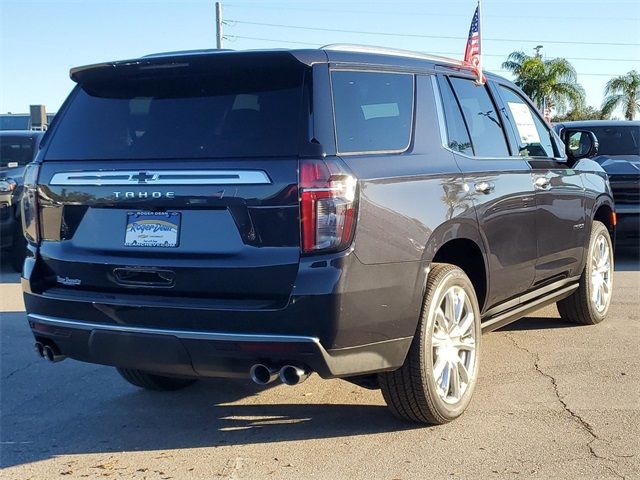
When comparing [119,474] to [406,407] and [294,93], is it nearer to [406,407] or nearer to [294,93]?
[406,407]

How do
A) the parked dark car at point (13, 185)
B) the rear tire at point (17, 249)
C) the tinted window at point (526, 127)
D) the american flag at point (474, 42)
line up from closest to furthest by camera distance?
1. the tinted window at point (526, 127)
2. the american flag at point (474, 42)
3. the parked dark car at point (13, 185)
4. the rear tire at point (17, 249)

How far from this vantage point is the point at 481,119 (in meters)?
5.08

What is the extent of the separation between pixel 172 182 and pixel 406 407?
1713 mm

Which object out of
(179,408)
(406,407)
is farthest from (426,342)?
(179,408)

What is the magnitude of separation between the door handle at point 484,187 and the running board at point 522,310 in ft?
2.77

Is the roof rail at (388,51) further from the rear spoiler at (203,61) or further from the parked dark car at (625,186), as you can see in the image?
the parked dark car at (625,186)

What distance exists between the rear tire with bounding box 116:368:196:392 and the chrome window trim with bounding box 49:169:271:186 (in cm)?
147

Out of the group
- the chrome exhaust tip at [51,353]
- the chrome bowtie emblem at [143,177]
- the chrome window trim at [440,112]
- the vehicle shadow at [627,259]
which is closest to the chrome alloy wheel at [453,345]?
the chrome window trim at [440,112]

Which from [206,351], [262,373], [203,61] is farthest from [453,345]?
[203,61]

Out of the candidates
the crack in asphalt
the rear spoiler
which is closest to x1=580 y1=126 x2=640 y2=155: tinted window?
the crack in asphalt

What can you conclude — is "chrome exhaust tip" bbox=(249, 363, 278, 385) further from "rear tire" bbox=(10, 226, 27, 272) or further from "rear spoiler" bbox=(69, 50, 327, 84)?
"rear tire" bbox=(10, 226, 27, 272)

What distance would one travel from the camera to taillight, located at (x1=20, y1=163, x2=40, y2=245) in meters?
4.10

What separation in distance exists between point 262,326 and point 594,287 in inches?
158

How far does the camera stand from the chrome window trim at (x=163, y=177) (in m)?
3.50
